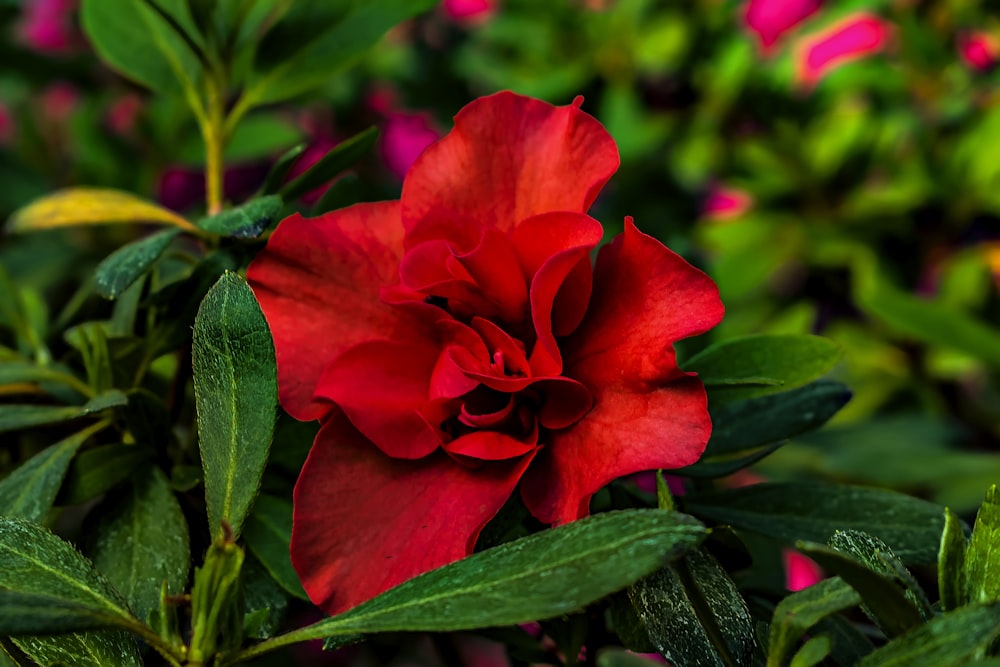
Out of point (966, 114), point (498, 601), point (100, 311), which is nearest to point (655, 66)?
point (966, 114)

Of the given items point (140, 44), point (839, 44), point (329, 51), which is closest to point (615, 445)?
point (329, 51)

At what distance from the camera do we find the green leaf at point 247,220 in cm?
44

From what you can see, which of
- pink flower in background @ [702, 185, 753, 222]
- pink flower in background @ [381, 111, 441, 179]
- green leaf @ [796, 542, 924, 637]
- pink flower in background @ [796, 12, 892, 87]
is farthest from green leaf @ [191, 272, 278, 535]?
pink flower in background @ [796, 12, 892, 87]

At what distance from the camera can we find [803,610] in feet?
1.09

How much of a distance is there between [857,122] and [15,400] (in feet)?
3.80

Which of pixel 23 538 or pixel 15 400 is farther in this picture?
pixel 15 400

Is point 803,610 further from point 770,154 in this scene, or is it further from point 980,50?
point 980,50

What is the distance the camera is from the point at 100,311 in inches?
25.6

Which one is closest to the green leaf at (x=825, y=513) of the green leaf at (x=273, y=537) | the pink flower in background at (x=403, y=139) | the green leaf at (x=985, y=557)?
the green leaf at (x=985, y=557)

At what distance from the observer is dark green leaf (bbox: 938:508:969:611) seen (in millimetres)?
360

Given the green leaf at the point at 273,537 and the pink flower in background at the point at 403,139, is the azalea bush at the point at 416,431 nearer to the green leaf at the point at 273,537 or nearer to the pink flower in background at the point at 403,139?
the green leaf at the point at 273,537

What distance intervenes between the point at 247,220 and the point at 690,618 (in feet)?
0.87

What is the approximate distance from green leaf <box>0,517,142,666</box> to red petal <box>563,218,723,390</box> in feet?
0.69

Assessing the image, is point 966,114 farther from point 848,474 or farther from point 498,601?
point 498,601
